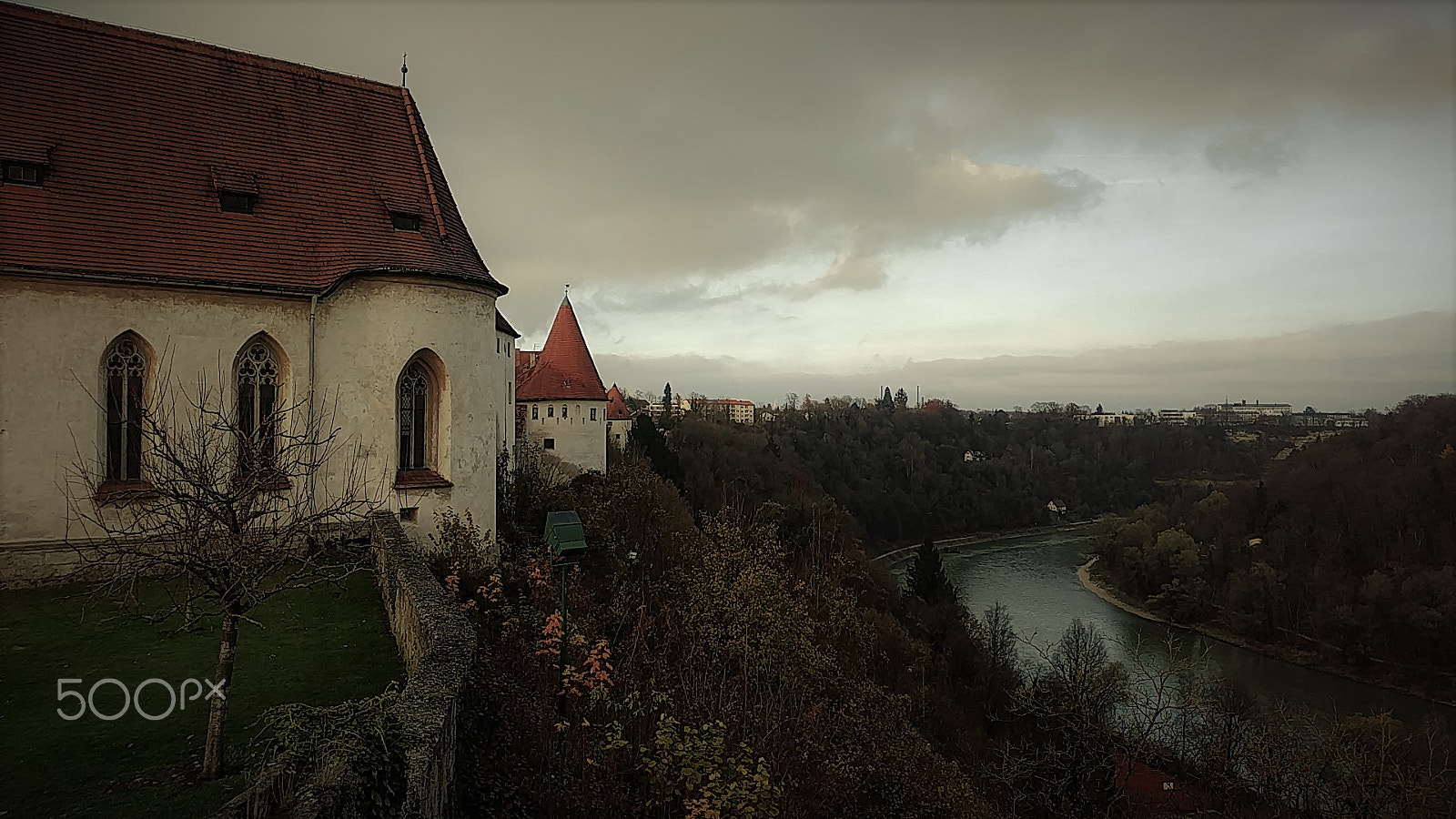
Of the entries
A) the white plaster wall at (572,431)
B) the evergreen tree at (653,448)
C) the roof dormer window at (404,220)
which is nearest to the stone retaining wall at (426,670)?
the roof dormer window at (404,220)

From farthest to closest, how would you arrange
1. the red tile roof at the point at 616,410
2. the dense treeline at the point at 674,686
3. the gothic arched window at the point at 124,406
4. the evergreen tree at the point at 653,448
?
the red tile roof at the point at 616,410, the evergreen tree at the point at 653,448, the gothic arched window at the point at 124,406, the dense treeline at the point at 674,686

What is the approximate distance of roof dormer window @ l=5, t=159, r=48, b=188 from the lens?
10.9 m

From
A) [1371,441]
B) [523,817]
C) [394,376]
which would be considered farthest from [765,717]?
[1371,441]

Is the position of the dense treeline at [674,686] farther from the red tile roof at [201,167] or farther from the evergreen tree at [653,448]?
the evergreen tree at [653,448]

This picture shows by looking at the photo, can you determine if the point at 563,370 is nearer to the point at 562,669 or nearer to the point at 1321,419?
the point at 562,669

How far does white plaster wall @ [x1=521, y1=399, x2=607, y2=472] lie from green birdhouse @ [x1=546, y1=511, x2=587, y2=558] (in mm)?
21601

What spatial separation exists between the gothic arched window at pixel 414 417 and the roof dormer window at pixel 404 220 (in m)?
2.56

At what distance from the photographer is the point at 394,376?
12812mm

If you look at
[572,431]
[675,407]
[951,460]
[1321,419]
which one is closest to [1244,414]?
[1321,419]

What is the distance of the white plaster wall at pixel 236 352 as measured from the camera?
1073 cm

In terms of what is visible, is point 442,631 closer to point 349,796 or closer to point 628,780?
point 628,780

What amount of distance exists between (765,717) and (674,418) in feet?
167

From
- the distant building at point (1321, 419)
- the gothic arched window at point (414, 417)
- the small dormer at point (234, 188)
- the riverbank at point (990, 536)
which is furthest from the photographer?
the distant building at point (1321, 419)

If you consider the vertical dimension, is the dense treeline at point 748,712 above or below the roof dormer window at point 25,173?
below
